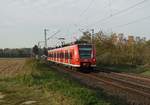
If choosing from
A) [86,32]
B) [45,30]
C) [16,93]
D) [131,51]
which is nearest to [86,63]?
[16,93]

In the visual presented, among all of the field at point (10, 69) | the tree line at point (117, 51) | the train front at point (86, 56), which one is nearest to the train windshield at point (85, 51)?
the train front at point (86, 56)

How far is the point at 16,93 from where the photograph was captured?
20656 millimetres

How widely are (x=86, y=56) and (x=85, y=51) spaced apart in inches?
21.5

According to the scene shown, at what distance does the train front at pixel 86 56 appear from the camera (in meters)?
41.6

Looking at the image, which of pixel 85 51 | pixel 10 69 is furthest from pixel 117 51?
pixel 85 51

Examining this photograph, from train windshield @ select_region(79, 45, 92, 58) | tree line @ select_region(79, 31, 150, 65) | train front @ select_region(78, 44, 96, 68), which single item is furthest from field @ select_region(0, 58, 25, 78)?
tree line @ select_region(79, 31, 150, 65)

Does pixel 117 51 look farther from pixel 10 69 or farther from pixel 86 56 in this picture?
pixel 86 56

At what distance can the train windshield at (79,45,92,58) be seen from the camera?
41.8 m

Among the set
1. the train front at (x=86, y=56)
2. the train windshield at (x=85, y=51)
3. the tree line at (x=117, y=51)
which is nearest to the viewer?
the train front at (x=86, y=56)

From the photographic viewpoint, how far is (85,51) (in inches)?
1656

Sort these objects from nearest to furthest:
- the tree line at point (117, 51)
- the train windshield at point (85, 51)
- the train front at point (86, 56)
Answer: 1. the train front at point (86, 56)
2. the train windshield at point (85, 51)
3. the tree line at point (117, 51)

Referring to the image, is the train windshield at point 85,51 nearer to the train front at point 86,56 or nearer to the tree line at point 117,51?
the train front at point 86,56

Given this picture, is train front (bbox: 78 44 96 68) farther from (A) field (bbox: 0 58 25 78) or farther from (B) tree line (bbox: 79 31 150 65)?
(B) tree line (bbox: 79 31 150 65)

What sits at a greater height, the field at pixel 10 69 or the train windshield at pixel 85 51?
the train windshield at pixel 85 51
